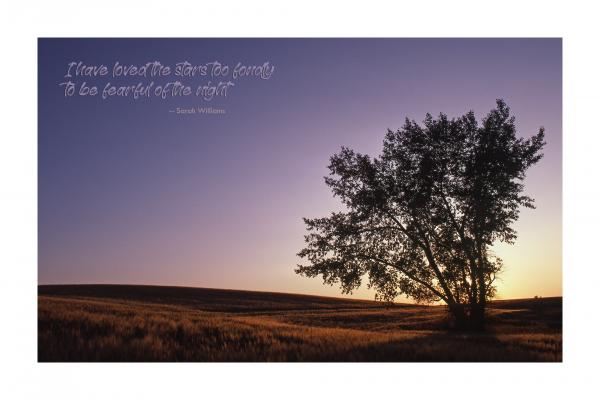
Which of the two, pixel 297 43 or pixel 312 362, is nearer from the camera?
pixel 312 362

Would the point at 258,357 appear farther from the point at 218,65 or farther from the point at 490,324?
the point at 490,324

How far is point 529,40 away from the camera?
1330 cm

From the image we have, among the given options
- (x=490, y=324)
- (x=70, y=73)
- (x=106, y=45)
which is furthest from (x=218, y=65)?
(x=490, y=324)

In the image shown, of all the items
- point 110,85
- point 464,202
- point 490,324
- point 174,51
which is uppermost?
point 174,51

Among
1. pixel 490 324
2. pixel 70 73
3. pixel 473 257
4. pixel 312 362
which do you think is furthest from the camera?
pixel 490 324

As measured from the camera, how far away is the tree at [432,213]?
58.4 feet

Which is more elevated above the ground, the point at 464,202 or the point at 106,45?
the point at 106,45

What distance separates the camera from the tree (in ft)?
58.4

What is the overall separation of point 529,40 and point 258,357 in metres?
11.4

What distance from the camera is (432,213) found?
18.2 m

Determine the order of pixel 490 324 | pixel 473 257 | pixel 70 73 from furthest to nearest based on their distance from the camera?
pixel 490 324
pixel 473 257
pixel 70 73

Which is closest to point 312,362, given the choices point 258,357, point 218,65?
point 258,357

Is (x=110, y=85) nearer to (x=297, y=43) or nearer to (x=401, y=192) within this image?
(x=297, y=43)

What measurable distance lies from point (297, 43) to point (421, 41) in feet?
11.9
